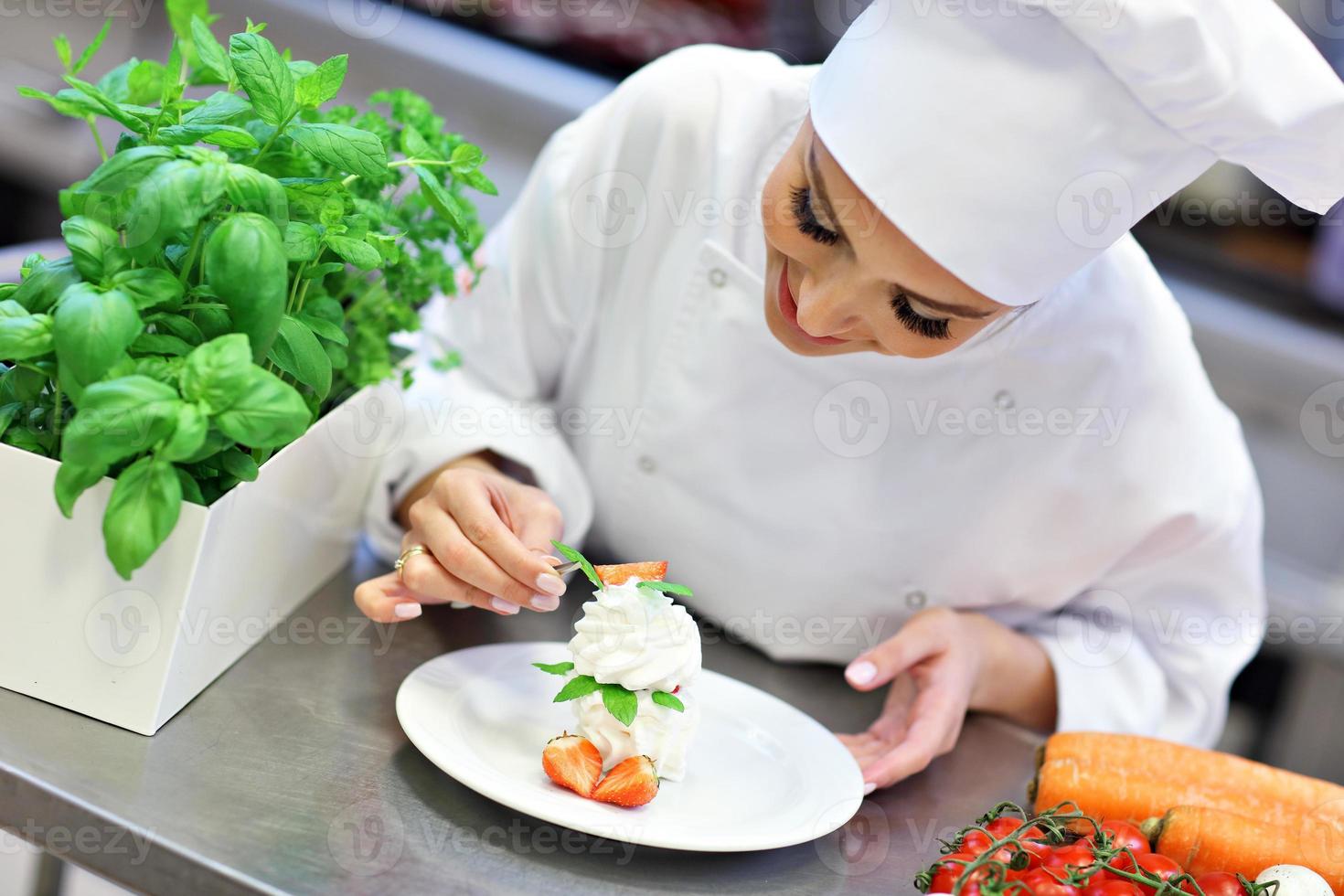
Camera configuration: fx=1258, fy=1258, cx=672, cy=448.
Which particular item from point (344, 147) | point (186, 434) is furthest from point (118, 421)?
point (344, 147)

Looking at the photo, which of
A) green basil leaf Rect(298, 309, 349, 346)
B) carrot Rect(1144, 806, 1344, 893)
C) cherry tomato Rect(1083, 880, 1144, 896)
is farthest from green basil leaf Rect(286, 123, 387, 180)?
carrot Rect(1144, 806, 1344, 893)

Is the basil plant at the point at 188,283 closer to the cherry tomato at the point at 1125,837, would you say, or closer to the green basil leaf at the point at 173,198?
the green basil leaf at the point at 173,198

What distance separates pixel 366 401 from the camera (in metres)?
1.06

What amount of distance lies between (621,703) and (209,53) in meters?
0.52

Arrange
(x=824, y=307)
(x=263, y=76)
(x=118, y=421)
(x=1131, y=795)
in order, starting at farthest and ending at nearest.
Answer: (x=1131, y=795) → (x=824, y=307) → (x=263, y=76) → (x=118, y=421)

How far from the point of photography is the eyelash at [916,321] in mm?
936

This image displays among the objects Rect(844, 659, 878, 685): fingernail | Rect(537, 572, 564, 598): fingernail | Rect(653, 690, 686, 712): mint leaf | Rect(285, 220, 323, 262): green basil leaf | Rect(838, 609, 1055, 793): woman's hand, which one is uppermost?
Rect(285, 220, 323, 262): green basil leaf

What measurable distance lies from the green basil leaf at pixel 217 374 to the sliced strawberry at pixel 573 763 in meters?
0.33

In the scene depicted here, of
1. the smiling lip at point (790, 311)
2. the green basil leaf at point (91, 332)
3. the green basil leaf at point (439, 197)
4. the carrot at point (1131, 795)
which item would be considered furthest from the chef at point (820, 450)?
the green basil leaf at point (91, 332)

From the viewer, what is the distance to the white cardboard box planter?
799mm

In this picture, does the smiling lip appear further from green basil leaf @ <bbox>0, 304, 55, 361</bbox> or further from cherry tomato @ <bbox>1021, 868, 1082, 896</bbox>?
green basil leaf @ <bbox>0, 304, 55, 361</bbox>

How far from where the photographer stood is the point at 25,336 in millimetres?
752

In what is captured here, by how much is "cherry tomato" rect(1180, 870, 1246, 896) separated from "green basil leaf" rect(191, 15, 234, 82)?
2.82 ft

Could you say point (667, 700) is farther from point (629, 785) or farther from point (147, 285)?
point (147, 285)
